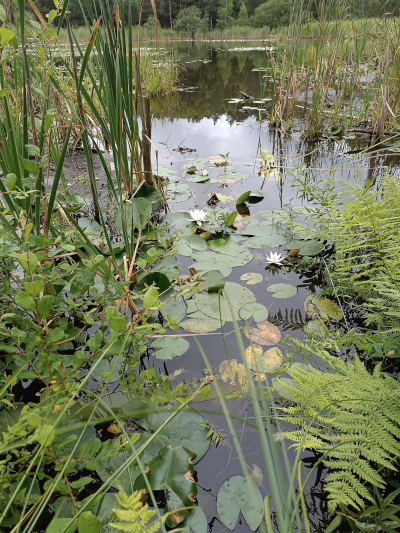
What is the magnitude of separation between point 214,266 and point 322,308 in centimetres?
49

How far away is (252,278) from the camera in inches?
56.4

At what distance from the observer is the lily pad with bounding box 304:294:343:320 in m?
1.21

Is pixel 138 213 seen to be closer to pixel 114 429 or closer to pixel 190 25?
pixel 114 429

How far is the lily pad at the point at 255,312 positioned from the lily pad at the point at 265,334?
0.08ft

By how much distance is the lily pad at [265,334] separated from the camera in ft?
3.74

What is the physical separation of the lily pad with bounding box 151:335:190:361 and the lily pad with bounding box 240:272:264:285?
452 millimetres

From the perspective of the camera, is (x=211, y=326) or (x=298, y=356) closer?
(x=298, y=356)

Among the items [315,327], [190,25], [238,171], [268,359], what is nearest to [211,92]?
[238,171]

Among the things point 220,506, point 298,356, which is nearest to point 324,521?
point 220,506

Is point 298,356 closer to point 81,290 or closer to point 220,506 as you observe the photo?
point 220,506

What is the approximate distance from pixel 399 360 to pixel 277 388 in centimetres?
39

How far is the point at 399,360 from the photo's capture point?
3.24 ft

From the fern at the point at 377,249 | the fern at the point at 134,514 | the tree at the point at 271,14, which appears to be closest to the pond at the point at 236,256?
the fern at the point at 377,249

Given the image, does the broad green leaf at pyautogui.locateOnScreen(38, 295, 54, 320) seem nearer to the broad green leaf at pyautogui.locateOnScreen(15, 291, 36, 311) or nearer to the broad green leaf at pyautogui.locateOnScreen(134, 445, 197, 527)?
the broad green leaf at pyautogui.locateOnScreen(15, 291, 36, 311)
